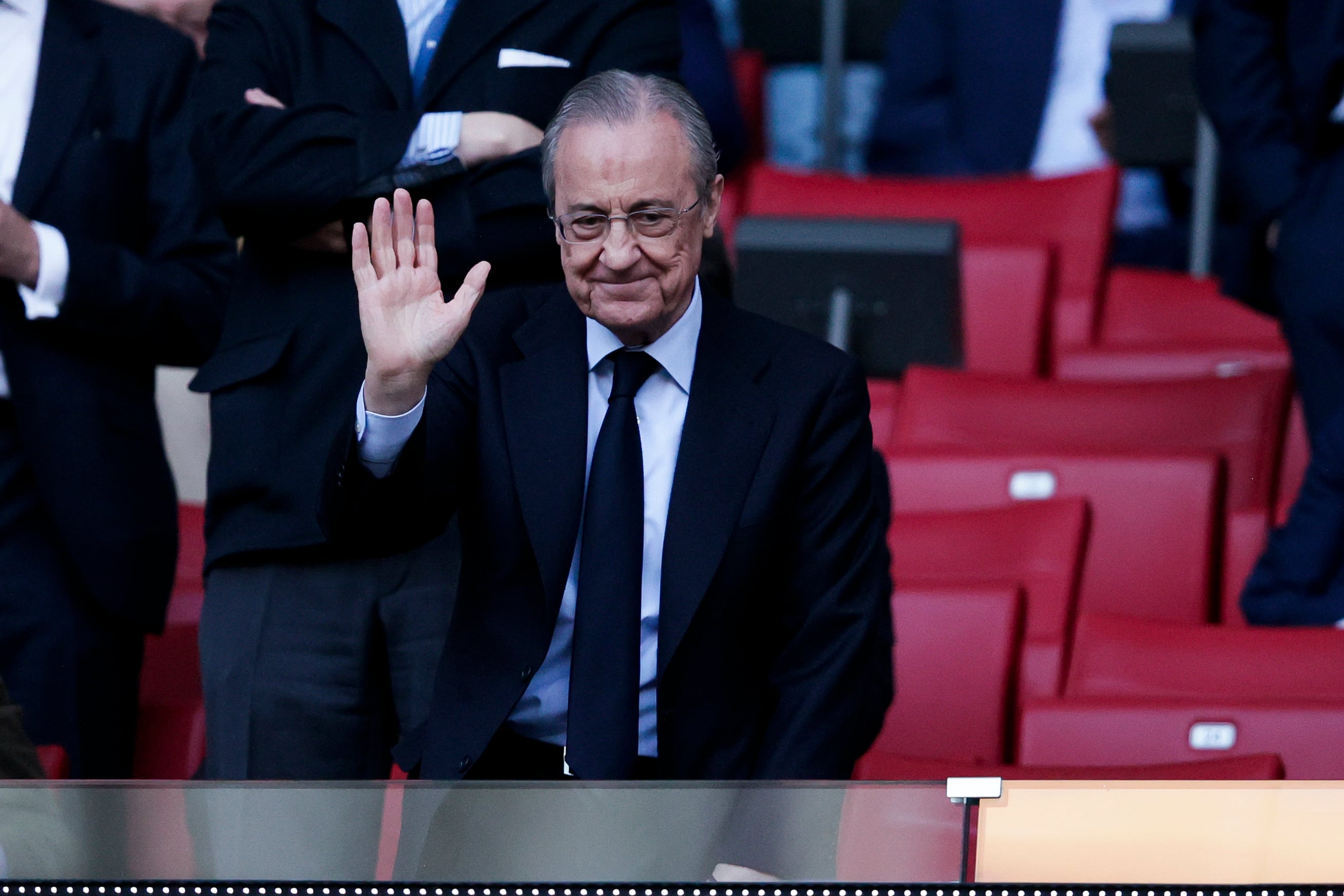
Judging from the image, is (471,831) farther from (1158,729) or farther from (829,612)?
(1158,729)

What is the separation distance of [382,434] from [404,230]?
0.64 ft

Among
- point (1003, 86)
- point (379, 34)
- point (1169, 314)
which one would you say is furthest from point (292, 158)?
point (1003, 86)

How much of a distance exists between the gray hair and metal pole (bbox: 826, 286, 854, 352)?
182cm

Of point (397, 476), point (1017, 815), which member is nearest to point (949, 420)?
point (397, 476)

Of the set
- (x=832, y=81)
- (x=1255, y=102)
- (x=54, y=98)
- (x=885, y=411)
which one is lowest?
(x=885, y=411)

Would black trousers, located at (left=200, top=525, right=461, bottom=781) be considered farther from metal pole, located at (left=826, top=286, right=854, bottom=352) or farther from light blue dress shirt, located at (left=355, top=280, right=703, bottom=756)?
metal pole, located at (left=826, top=286, right=854, bottom=352)

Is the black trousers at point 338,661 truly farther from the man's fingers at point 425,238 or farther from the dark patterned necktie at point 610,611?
the man's fingers at point 425,238

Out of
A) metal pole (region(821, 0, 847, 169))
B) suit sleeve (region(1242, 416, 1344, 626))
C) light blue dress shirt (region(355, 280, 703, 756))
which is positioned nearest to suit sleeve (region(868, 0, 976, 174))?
metal pole (region(821, 0, 847, 169))

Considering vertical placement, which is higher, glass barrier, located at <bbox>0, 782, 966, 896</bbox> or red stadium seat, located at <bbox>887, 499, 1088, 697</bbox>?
glass barrier, located at <bbox>0, 782, 966, 896</bbox>

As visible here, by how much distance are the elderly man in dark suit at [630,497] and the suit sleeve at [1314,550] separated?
1200 millimetres

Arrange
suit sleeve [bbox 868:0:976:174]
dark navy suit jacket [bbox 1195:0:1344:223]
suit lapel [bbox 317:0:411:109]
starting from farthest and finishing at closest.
A: suit sleeve [bbox 868:0:976:174] → dark navy suit jacket [bbox 1195:0:1344:223] → suit lapel [bbox 317:0:411:109]

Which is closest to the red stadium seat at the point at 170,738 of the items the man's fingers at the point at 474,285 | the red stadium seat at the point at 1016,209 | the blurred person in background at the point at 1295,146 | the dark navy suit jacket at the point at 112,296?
the dark navy suit jacket at the point at 112,296

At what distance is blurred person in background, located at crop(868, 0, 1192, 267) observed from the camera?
4715 mm

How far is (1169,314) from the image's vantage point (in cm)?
446
